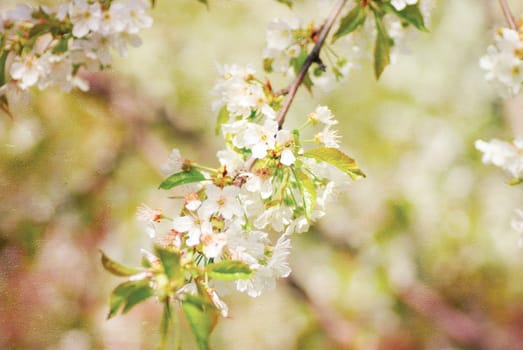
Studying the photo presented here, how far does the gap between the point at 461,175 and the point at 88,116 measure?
2954 mm

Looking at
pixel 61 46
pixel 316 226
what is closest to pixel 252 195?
pixel 61 46

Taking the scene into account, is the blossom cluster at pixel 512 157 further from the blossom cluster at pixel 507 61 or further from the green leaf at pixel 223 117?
the green leaf at pixel 223 117

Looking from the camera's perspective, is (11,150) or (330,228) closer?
(11,150)

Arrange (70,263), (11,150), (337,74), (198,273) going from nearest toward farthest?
(198,273)
(337,74)
(11,150)
(70,263)

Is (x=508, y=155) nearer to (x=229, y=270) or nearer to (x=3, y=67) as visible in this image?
(x=229, y=270)

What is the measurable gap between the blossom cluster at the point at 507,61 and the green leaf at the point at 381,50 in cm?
22

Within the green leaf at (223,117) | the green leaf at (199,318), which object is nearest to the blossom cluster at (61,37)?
the green leaf at (223,117)

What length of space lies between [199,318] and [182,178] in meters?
0.25

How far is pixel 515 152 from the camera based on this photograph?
1.04 m

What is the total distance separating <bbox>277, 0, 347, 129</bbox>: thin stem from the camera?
2.97 feet

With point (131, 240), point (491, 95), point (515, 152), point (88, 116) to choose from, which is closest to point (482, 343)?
point (491, 95)

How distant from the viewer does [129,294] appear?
67cm

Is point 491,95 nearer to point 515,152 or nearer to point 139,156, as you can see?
point 139,156

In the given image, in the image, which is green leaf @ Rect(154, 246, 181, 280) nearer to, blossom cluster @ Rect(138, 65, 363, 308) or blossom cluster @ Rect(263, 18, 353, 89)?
blossom cluster @ Rect(138, 65, 363, 308)
